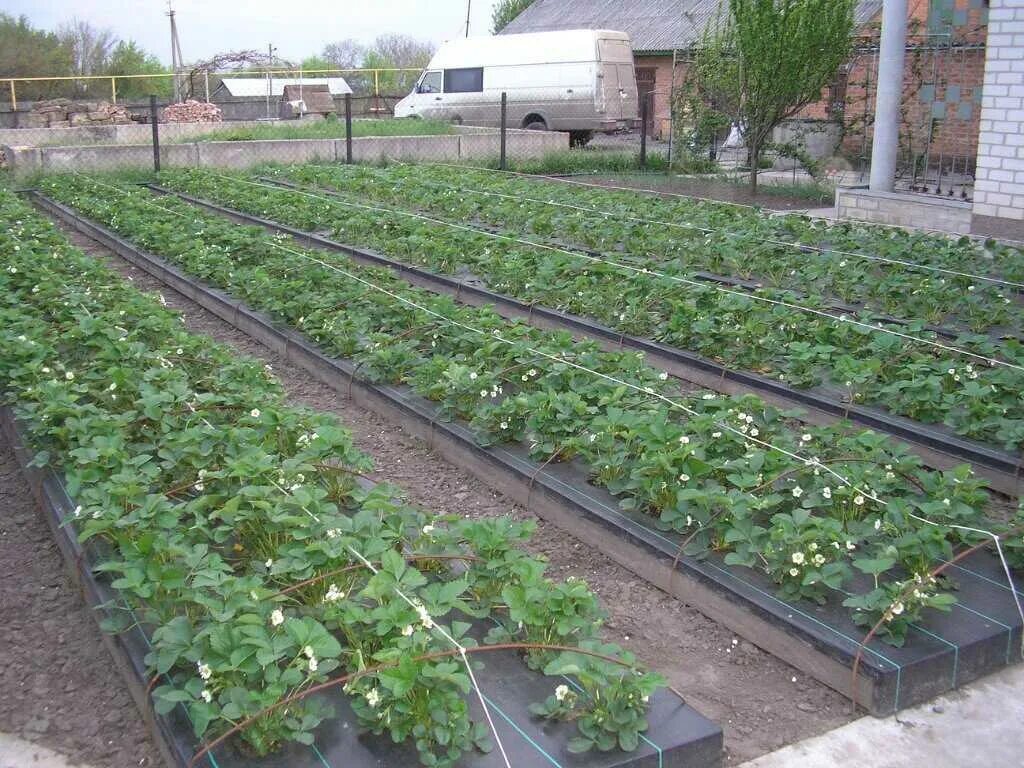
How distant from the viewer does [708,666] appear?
348 cm

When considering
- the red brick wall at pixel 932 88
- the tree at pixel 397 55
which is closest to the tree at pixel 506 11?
the tree at pixel 397 55

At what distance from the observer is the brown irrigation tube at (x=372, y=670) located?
103 inches

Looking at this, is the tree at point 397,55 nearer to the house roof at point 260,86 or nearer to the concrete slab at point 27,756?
the house roof at point 260,86

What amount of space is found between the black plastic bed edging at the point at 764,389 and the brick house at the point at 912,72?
250 inches

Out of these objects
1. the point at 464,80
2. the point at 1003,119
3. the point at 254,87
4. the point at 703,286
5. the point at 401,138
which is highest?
the point at 254,87

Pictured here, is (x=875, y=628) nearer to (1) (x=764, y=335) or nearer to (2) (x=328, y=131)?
(1) (x=764, y=335)

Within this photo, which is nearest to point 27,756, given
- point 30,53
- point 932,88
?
point 932,88

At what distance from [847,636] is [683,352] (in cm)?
309

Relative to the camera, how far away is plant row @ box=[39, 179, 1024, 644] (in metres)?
3.53

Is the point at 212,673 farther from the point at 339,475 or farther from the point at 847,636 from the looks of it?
the point at 847,636

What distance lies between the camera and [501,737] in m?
2.77

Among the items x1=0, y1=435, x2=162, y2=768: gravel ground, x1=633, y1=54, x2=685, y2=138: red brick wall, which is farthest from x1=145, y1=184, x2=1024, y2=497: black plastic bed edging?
x1=633, y1=54, x2=685, y2=138: red brick wall

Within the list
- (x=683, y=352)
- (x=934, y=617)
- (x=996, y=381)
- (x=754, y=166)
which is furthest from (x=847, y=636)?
(x=754, y=166)

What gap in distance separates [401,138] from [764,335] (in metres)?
12.7
